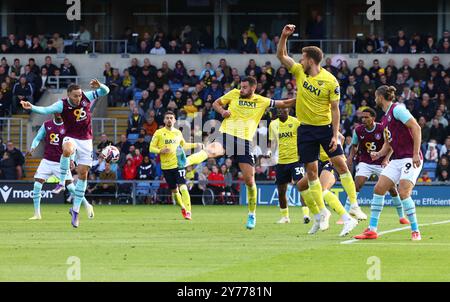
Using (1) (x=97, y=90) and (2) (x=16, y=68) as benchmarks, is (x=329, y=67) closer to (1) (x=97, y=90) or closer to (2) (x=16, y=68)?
(2) (x=16, y=68)

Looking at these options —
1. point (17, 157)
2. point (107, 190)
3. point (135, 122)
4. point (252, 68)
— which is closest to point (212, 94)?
point (252, 68)

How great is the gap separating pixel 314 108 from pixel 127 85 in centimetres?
2374

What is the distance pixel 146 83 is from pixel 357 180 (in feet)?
58.9

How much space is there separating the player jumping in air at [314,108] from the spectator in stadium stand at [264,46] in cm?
2470

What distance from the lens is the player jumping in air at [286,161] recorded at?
2297cm

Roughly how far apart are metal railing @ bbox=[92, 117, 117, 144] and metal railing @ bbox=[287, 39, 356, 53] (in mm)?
7636

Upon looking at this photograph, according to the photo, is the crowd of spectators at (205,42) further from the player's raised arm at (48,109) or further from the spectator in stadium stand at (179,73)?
the player's raised arm at (48,109)

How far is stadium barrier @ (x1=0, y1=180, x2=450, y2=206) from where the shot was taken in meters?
33.6

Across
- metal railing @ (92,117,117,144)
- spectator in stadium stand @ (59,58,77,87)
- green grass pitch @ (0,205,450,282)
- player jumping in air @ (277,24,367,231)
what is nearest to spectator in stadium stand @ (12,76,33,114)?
spectator in stadium stand @ (59,58,77,87)

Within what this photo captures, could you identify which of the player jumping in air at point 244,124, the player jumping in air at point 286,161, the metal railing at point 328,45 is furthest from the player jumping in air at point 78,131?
the metal railing at point 328,45

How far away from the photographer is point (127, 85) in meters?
40.8

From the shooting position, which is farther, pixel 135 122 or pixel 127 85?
→ pixel 127 85
